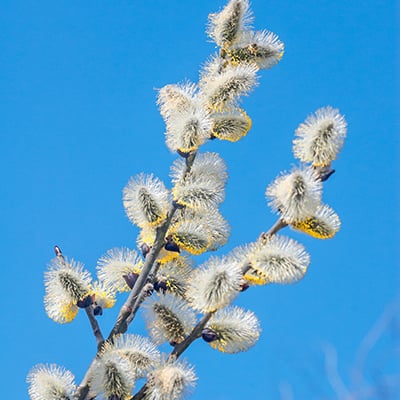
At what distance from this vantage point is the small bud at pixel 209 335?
12.2ft

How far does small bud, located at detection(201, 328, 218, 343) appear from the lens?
12.2 feet

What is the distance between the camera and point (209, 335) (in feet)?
12.3

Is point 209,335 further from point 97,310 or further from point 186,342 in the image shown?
point 97,310

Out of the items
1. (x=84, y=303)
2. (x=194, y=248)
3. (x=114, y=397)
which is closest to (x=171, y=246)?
(x=194, y=248)

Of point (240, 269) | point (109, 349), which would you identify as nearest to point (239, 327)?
point (240, 269)

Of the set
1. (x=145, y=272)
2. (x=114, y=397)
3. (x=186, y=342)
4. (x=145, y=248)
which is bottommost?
(x=114, y=397)

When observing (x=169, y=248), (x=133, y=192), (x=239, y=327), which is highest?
(x=133, y=192)

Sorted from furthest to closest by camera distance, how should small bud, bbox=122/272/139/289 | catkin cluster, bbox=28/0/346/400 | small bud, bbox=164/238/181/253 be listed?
small bud, bbox=122/272/139/289, small bud, bbox=164/238/181/253, catkin cluster, bbox=28/0/346/400

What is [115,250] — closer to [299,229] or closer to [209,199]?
[209,199]

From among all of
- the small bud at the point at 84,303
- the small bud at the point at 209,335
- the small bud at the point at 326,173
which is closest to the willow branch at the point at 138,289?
the small bud at the point at 84,303

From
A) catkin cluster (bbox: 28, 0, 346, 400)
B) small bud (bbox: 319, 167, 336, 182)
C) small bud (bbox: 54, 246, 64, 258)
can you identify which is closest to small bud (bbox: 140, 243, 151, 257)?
catkin cluster (bbox: 28, 0, 346, 400)

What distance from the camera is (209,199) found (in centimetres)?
399

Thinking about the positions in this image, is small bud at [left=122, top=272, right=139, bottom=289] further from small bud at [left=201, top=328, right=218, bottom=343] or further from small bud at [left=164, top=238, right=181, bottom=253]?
small bud at [left=201, top=328, right=218, bottom=343]

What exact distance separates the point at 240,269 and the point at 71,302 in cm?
89
